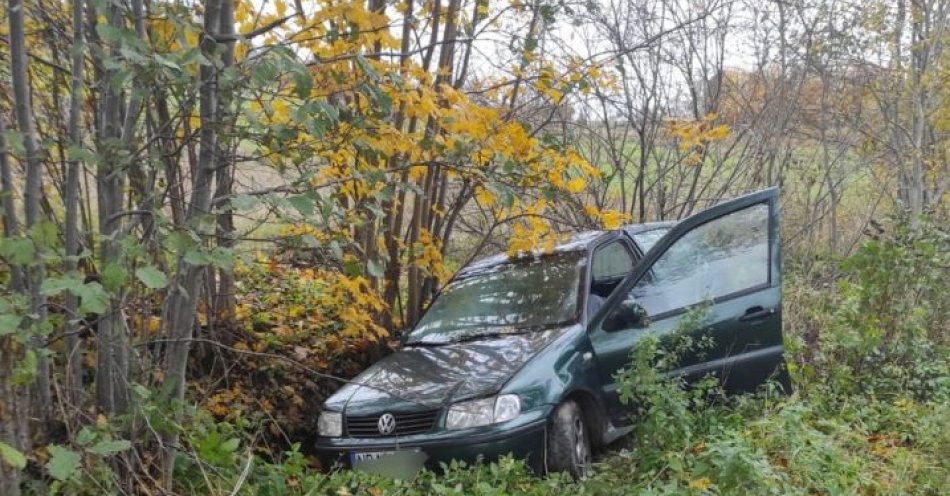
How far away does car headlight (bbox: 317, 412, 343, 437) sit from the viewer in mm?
4546

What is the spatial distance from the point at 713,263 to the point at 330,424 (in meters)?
2.71

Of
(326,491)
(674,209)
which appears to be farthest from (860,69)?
(326,491)

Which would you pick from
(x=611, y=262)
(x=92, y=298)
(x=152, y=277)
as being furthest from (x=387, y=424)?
(x=92, y=298)

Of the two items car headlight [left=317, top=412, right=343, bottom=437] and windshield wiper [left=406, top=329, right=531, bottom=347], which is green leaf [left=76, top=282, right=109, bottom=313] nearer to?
car headlight [left=317, top=412, right=343, bottom=437]

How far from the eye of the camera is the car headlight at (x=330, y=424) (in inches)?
179

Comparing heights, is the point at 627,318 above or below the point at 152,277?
below

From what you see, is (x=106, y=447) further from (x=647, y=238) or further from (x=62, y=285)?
(x=647, y=238)

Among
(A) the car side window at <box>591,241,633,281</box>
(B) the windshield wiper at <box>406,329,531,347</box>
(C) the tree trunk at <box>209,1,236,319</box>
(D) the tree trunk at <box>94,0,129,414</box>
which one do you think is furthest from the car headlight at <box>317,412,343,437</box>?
(A) the car side window at <box>591,241,633,281</box>

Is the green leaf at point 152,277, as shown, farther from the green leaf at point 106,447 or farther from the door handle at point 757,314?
the door handle at point 757,314

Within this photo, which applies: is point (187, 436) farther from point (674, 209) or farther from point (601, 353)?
point (674, 209)

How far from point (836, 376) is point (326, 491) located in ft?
12.7

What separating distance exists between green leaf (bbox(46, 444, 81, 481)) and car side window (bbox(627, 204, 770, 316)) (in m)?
3.56

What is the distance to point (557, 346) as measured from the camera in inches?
181

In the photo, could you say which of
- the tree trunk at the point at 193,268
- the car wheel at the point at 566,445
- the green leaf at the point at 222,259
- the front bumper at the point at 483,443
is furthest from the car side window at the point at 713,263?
the green leaf at the point at 222,259
